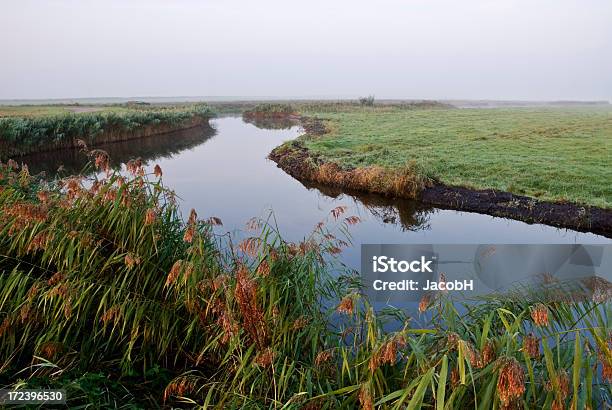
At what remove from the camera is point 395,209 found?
1179 cm

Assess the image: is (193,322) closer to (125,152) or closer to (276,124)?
(125,152)

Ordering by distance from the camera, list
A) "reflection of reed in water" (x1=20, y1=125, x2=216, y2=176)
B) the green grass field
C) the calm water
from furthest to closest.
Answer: "reflection of reed in water" (x1=20, y1=125, x2=216, y2=176)
the green grass field
the calm water

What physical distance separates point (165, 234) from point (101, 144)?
71.9 feet

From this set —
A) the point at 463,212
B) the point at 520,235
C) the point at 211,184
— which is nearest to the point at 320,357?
the point at 520,235

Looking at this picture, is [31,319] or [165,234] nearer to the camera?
[31,319]

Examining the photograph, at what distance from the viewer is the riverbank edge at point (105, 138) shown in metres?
18.0

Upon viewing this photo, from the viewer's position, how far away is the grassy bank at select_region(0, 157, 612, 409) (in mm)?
2793

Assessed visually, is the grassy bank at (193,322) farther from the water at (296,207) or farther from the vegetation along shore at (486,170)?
the vegetation along shore at (486,170)

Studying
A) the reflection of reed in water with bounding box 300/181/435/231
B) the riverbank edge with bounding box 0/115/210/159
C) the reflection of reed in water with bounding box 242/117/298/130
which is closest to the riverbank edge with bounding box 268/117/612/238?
the reflection of reed in water with bounding box 300/181/435/231

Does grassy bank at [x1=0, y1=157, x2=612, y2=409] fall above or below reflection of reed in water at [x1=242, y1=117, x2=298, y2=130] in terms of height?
below

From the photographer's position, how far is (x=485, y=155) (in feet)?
59.4

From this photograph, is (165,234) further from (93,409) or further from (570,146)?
(570,146)

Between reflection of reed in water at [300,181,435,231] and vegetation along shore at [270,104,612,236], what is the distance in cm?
35

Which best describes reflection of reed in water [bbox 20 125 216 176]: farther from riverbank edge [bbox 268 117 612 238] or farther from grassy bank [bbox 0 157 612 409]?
grassy bank [bbox 0 157 612 409]
